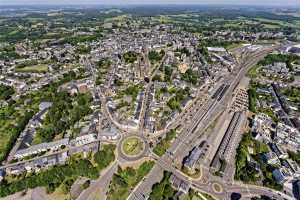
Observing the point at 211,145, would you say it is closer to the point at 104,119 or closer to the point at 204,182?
the point at 204,182

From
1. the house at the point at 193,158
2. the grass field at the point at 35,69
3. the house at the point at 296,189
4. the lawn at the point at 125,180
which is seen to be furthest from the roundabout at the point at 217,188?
the grass field at the point at 35,69

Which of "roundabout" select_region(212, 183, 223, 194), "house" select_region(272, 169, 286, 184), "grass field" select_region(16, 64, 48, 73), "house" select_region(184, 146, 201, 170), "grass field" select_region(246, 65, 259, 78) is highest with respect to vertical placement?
"grass field" select_region(246, 65, 259, 78)

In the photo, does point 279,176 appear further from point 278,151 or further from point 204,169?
point 204,169

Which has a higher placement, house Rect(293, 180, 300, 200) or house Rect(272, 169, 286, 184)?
house Rect(272, 169, 286, 184)

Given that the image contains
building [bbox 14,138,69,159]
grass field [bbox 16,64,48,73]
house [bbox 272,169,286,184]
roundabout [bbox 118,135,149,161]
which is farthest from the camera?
grass field [bbox 16,64,48,73]

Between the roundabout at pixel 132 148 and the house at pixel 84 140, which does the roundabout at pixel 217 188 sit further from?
the house at pixel 84 140

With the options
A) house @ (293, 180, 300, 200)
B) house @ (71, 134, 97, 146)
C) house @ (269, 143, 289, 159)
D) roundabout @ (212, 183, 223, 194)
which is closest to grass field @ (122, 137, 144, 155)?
house @ (71, 134, 97, 146)

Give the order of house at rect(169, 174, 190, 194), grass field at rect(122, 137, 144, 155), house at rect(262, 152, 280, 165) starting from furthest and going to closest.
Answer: grass field at rect(122, 137, 144, 155) → house at rect(262, 152, 280, 165) → house at rect(169, 174, 190, 194)

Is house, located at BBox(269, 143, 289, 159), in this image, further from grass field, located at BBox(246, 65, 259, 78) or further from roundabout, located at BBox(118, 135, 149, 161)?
grass field, located at BBox(246, 65, 259, 78)
